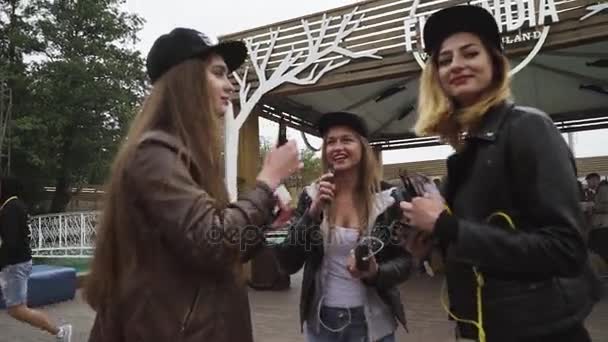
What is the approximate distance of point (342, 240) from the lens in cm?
244

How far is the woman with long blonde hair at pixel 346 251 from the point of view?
7.64 ft

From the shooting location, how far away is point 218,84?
1.66 meters

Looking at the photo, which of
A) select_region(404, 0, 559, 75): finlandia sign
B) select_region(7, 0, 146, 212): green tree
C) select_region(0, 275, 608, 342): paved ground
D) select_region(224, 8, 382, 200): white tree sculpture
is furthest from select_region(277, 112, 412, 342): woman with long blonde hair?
select_region(7, 0, 146, 212): green tree

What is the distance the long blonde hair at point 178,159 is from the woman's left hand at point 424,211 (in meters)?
0.56

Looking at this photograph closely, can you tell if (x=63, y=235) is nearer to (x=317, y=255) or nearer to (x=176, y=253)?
(x=317, y=255)

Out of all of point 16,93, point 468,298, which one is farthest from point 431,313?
point 16,93

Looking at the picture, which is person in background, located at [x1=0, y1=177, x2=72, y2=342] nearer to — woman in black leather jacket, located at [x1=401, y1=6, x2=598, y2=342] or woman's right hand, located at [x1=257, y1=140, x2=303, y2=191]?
woman's right hand, located at [x1=257, y1=140, x2=303, y2=191]

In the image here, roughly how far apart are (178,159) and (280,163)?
0.34 meters

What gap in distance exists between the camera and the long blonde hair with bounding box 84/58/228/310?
1.48m

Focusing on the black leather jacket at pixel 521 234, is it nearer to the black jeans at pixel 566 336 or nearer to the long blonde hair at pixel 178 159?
the black jeans at pixel 566 336

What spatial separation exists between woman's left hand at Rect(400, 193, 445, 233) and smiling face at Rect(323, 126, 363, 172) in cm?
121

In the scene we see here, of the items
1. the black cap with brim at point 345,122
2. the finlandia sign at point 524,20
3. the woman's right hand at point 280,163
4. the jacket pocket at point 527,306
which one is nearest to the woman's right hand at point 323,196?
the black cap with brim at point 345,122

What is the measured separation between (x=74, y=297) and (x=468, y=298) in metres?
7.83

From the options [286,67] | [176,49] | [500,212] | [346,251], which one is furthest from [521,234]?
[286,67]
